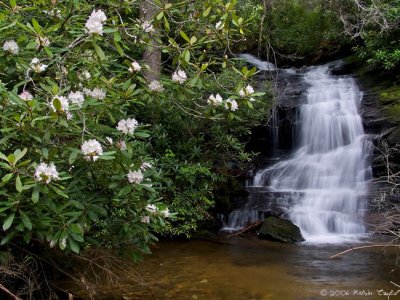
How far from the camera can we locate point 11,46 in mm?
2531

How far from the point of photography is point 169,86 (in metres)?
3.35

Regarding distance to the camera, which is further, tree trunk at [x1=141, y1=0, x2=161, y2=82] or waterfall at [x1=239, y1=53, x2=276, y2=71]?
waterfall at [x1=239, y1=53, x2=276, y2=71]

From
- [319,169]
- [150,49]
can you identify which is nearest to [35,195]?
[150,49]

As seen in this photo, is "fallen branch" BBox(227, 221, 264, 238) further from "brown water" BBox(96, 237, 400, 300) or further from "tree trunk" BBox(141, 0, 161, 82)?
"tree trunk" BBox(141, 0, 161, 82)

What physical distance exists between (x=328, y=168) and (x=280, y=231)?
8.80 ft

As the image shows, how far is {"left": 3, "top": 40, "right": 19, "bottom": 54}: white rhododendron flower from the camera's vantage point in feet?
8.29

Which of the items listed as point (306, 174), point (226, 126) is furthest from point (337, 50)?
point (226, 126)

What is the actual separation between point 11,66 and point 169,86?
1210 millimetres

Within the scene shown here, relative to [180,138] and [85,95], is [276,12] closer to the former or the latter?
[180,138]

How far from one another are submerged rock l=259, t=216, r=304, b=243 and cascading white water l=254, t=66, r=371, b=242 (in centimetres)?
26

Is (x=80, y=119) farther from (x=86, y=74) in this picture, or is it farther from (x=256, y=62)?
(x=256, y=62)

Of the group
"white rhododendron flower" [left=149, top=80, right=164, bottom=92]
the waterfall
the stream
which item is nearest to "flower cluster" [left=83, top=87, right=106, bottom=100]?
"white rhododendron flower" [left=149, top=80, right=164, bottom=92]

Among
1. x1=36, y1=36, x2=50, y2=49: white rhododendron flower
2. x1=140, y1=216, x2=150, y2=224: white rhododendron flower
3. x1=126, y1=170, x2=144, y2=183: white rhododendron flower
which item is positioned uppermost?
x1=36, y1=36, x2=50, y2=49: white rhododendron flower

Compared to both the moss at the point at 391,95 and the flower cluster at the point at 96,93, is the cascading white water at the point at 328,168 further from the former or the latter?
the flower cluster at the point at 96,93
